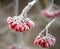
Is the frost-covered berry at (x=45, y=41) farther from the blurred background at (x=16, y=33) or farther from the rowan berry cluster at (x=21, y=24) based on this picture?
the blurred background at (x=16, y=33)

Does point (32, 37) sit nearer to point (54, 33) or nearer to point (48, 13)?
point (54, 33)

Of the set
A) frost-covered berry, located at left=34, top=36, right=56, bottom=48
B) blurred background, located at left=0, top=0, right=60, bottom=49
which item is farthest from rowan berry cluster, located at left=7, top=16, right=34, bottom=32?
blurred background, located at left=0, top=0, right=60, bottom=49

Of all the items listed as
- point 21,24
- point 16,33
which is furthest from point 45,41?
point 16,33

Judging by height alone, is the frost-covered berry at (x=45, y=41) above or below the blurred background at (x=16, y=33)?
below

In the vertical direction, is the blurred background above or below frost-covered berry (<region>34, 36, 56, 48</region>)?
above

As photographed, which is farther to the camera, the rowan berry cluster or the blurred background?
the blurred background

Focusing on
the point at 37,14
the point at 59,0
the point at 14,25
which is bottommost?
the point at 14,25

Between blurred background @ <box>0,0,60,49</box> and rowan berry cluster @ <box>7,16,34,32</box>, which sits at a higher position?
blurred background @ <box>0,0,60,49</box>

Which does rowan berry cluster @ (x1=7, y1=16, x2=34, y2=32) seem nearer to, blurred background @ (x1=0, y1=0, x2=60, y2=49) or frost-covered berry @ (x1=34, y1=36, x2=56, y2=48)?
frost-covered berry @ (x1=34, y1=36, x2=56, y2=48)

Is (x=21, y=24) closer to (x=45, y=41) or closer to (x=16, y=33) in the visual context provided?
(x=45, y=41)

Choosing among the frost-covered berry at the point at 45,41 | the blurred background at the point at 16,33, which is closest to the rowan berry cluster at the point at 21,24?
the frost-covered berry at the point at 45,41

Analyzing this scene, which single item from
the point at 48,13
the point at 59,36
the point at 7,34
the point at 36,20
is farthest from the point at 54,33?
the point at 48,13
